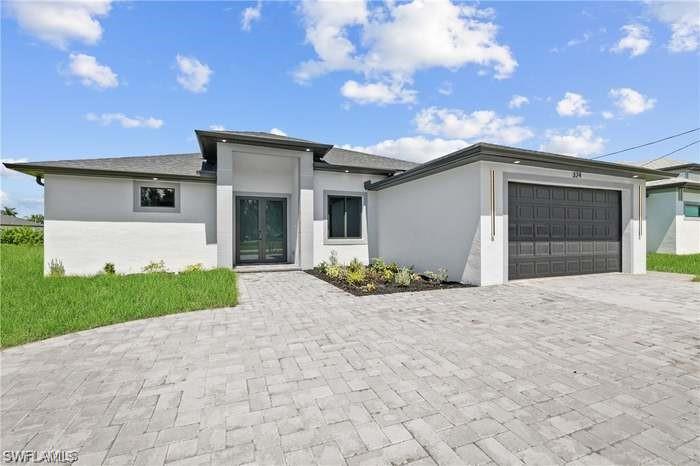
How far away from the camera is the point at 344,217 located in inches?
455

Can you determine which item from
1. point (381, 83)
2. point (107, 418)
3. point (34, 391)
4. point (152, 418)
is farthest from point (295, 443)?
point (381, 83)

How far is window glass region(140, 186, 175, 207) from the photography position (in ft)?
31.7

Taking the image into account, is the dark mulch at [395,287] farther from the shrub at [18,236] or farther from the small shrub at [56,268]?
the shrub at [18,236]

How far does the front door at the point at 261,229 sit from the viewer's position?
1120cm

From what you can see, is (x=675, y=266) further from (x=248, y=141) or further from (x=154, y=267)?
(x=154, y=267)

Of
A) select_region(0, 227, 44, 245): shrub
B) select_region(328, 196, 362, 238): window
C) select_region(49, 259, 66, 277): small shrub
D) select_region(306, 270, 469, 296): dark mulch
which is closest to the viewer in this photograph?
select_region(306, 270, 469, 296): dark mulch

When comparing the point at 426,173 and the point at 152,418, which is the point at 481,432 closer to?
the point at 152,418

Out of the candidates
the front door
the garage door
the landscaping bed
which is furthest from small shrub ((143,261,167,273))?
the garage door

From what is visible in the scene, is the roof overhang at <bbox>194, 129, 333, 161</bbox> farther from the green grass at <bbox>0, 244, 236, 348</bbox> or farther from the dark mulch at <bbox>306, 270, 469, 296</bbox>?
the dark mulch at <bbox>306, 270, 469, 296</bbox>

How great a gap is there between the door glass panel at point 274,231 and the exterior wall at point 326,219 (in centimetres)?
168

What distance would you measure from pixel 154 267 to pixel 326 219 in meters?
5.96

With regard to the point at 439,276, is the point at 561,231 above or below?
above
